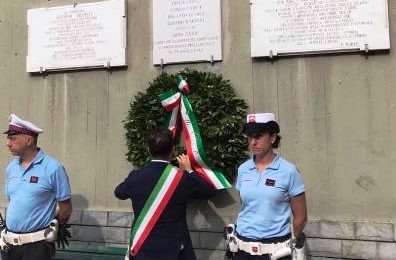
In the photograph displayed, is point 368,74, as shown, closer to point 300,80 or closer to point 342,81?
point 342,81

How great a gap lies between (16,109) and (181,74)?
7.03 ft

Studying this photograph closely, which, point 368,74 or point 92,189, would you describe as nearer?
point 368,74

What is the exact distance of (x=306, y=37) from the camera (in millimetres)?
5137

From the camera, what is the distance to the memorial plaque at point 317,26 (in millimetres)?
4922

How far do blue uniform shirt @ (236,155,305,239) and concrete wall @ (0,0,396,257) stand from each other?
4.89 feet

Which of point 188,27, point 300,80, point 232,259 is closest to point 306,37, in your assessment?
point 300,80

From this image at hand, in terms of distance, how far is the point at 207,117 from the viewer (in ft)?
17.2

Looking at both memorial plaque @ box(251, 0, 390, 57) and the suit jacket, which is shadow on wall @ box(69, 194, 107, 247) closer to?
the suit jacket

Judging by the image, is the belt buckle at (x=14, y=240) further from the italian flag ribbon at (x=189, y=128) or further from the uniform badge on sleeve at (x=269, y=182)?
the uniform badge on sleeve at (x=269, y=182)

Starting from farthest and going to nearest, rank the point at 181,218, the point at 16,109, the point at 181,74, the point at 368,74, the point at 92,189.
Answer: the point at 16,109, the point at 92,189, the point at 181,74, the point at 368,74, the point at 181,218

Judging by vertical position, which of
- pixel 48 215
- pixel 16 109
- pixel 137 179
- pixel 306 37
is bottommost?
pixel 48 215

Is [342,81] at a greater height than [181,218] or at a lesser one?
greater

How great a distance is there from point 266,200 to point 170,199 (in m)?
0.64

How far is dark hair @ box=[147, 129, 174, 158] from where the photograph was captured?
3625mm
